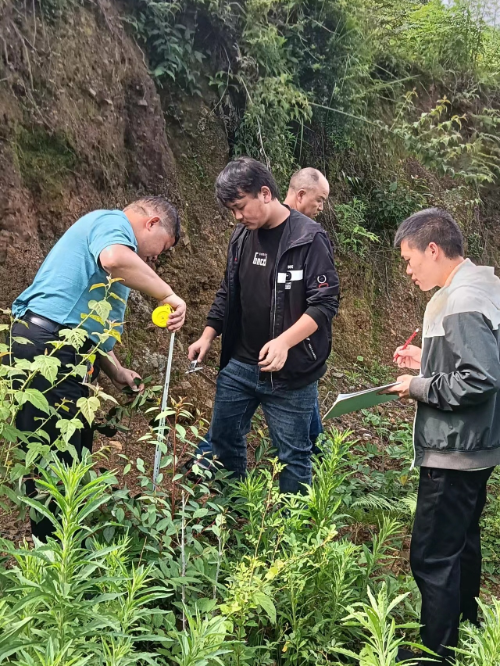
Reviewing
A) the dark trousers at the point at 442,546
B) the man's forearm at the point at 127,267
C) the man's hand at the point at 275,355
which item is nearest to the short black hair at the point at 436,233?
the man's hand at the point at 275,355

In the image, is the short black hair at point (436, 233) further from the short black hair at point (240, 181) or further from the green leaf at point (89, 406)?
the green leaf at point (89, 406)

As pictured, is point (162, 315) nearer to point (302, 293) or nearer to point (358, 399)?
point (302, 293)

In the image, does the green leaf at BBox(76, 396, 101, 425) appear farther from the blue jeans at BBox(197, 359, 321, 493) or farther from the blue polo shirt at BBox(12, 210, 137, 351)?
the blue jeans at BBox(197, 359, 321, 493)

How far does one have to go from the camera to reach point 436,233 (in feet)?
8.61

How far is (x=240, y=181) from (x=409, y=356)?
1.38 meters

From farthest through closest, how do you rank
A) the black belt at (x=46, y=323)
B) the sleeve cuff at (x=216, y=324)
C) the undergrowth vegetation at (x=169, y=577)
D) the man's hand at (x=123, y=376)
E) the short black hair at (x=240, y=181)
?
the sleeve cuff at (x=216, y=324) → the man's hand at (x=123, y=376) → the short black hair at (x=240, y=181) → the black belt at (x=46, y=323) → the undergrowth vegetation at (x=169, y=577)

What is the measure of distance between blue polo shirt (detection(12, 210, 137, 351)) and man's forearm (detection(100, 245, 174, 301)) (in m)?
0.07

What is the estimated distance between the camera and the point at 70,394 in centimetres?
276

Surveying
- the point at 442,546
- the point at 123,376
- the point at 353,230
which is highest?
the point at 353,230

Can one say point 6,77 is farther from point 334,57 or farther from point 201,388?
point 334,57

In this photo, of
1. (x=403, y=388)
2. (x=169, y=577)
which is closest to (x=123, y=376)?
(x=169, y=577)

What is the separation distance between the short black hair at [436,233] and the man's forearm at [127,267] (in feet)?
4.33

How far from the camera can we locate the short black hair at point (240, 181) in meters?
3.12

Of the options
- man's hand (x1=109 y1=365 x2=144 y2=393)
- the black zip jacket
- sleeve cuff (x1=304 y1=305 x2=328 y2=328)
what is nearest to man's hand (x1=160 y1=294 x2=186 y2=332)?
man's hand (x1=109 y1=365 x2=144 y2=393)
